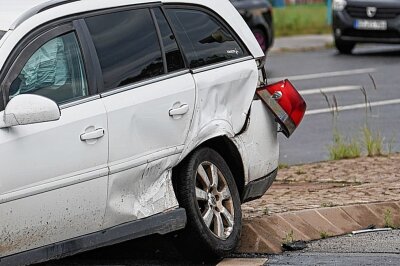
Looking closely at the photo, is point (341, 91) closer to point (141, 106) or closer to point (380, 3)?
point (380, 3)

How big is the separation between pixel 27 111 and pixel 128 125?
2.38 feet

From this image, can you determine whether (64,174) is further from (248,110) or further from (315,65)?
(315,65)

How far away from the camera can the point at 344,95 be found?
1786 cm

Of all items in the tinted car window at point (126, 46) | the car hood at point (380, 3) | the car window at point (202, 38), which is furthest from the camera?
the car hood at point (380, 3)

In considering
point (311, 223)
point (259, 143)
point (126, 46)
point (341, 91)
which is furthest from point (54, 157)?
point (341, 91)

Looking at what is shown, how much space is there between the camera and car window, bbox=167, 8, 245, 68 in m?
7.75

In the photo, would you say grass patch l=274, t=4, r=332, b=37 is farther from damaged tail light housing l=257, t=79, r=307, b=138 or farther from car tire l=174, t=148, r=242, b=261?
car tire l=174, t=148, r=242, b=261

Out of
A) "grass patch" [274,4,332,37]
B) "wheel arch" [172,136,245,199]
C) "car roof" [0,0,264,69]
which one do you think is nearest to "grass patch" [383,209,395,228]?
"wheel arch" [172,136,245,199]

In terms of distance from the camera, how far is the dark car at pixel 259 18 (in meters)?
23.5

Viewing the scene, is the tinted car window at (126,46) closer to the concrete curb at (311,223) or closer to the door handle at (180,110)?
the door handle at (180,110)

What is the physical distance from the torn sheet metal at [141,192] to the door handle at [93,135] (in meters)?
0.23

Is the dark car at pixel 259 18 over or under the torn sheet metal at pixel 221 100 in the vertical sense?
under

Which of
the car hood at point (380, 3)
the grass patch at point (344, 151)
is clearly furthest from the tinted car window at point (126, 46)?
the car hood at point (380, 3)

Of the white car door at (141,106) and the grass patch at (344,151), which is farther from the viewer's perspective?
the grass patch at (344,151)
